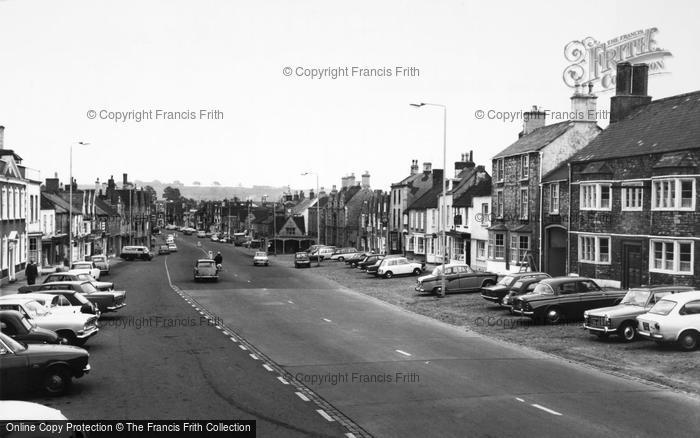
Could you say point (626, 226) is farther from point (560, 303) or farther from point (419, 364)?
point (419, 364)

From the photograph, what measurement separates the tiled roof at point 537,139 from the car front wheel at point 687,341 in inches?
941

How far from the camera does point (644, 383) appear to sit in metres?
17.5

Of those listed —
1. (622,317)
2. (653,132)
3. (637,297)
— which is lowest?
(622,317)

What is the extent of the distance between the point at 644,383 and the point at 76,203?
72.6 metres

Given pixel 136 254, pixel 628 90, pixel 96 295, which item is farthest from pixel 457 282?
pixel 136 254

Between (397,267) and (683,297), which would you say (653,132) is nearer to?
(683,297)

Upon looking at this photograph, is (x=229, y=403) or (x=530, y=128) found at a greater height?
(x=530, y=128)

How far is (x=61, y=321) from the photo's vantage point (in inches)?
790

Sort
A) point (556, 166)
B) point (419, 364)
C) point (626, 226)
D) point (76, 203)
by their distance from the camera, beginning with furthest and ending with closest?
1. point (76, 203)
2. point (556, 166)
3. point (626, 226)
4. point (419, 364)

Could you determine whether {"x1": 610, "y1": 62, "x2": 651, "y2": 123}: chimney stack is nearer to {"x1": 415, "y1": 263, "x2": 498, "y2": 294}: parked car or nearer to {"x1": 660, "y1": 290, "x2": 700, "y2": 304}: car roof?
{"x1": 415, "y1": 263, "x2": 498, "y2": 294}: parked car

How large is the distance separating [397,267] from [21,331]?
36018mm

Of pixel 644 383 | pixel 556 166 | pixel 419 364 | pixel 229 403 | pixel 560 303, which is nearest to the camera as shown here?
pixel 229 403

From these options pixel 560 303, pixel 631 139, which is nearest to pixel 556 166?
pixel 631 139

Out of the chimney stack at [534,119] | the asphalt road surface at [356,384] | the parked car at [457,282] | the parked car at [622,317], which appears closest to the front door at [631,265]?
the parked car at [457,282]
